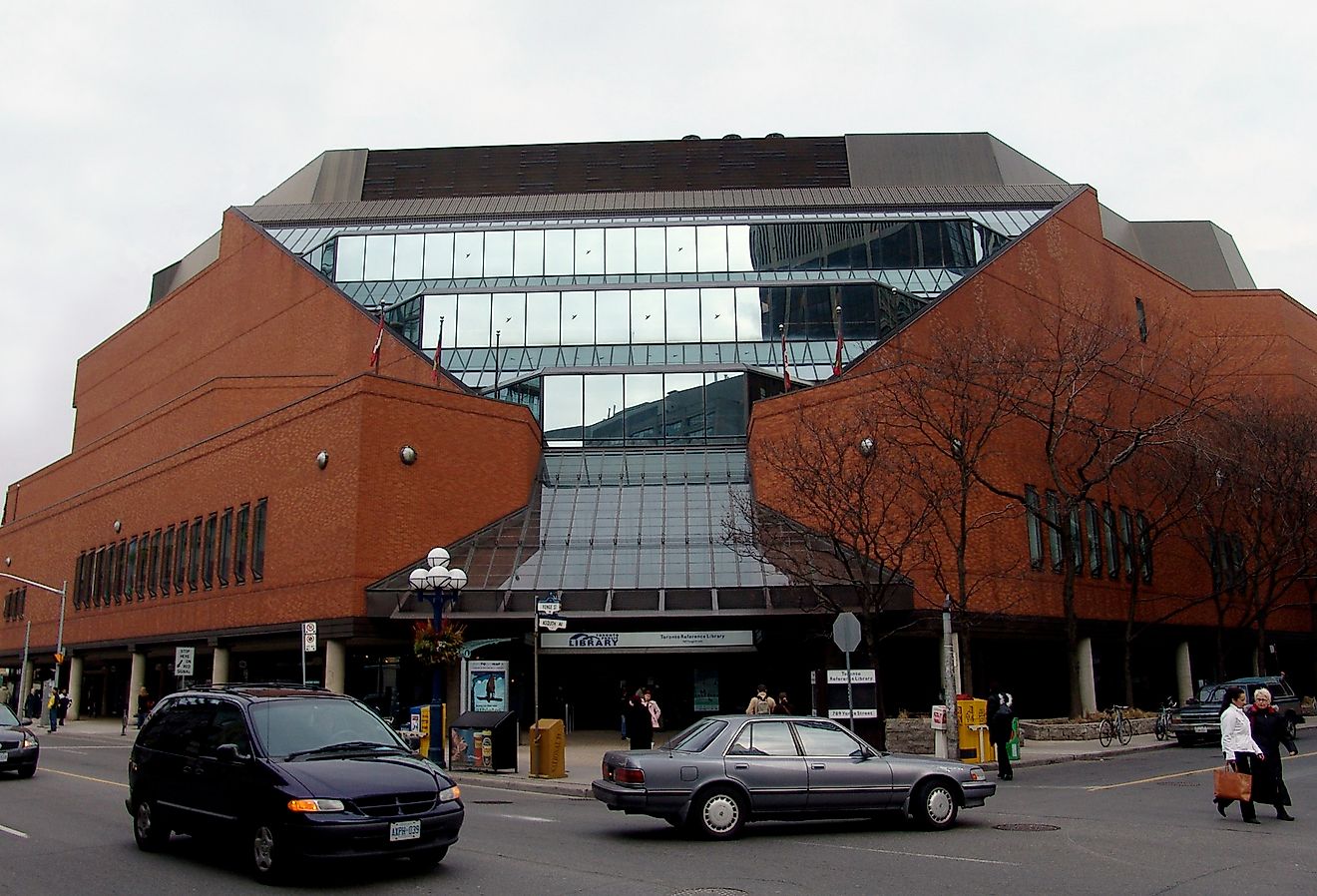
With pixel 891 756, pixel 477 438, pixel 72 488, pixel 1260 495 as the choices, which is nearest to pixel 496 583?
pixel 477 438

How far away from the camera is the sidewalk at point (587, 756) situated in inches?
827

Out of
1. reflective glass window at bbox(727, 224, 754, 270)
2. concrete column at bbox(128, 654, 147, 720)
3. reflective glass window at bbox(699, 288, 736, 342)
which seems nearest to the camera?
concrete column at bbox(128, 654, 147, 720)

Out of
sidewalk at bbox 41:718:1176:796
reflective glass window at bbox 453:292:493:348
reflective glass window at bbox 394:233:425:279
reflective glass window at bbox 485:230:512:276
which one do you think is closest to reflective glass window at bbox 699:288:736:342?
reflective glass window at bbox 453:292:493:348

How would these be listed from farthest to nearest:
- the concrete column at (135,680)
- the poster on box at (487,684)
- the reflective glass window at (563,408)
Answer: the reflective glass window at (563,408) < the concrete column at (135,680) < the poster on box at (487,684)

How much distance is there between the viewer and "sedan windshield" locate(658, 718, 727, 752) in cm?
1341

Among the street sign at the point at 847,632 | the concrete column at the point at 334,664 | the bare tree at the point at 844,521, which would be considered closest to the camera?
the street sign at the point at 847,632

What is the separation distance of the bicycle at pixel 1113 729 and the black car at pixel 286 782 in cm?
2342

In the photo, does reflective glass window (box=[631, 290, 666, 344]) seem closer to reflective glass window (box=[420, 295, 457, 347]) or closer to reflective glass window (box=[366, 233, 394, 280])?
reflective glass window (box=[420, 295, 457, 347])

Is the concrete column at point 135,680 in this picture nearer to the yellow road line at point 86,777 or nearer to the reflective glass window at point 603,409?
the reflective glass window at point 603,409

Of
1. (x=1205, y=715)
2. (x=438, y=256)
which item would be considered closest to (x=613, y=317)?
(x=438, y=256)

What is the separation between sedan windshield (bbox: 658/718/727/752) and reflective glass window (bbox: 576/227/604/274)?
42829mm

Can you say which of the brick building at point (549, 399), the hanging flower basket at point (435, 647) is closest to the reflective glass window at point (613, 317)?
the brick building at point (549, 399)

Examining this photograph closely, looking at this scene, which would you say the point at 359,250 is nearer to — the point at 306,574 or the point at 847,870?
the point at 306,574

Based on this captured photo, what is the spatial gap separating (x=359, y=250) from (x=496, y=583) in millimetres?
28976
